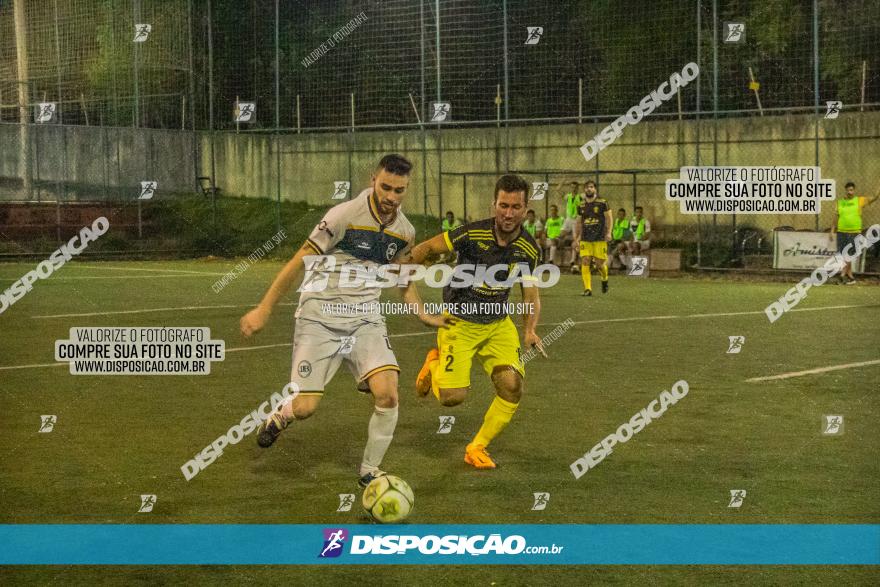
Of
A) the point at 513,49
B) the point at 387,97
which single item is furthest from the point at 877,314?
the point at 387,97

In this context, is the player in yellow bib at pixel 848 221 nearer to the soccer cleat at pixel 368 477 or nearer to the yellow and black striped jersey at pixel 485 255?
the yellow and black striped jersey at pixel 485 255

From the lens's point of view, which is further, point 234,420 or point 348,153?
point 348,153

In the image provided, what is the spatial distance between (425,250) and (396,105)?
26.5 m

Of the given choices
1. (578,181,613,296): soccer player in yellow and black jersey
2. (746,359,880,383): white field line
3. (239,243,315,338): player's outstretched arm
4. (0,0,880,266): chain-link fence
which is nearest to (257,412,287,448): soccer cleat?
(239,243,315,338): player's outstretched arm

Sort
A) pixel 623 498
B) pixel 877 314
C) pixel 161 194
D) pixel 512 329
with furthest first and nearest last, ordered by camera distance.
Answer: pixel 161 194 < pixel 877 314 < pixel 512 329 < pixel 623 498

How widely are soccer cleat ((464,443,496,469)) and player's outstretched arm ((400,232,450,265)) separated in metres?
1.38

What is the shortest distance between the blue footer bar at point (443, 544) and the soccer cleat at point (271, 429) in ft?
4.19

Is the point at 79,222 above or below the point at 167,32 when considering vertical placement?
below

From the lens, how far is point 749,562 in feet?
20.0

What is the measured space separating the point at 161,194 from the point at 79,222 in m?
3.13

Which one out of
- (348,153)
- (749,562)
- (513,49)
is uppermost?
(513,49)

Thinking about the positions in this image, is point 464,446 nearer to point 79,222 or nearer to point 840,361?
point 840,361

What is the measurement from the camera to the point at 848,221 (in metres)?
24.1

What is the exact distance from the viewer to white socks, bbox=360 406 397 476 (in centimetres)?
746
